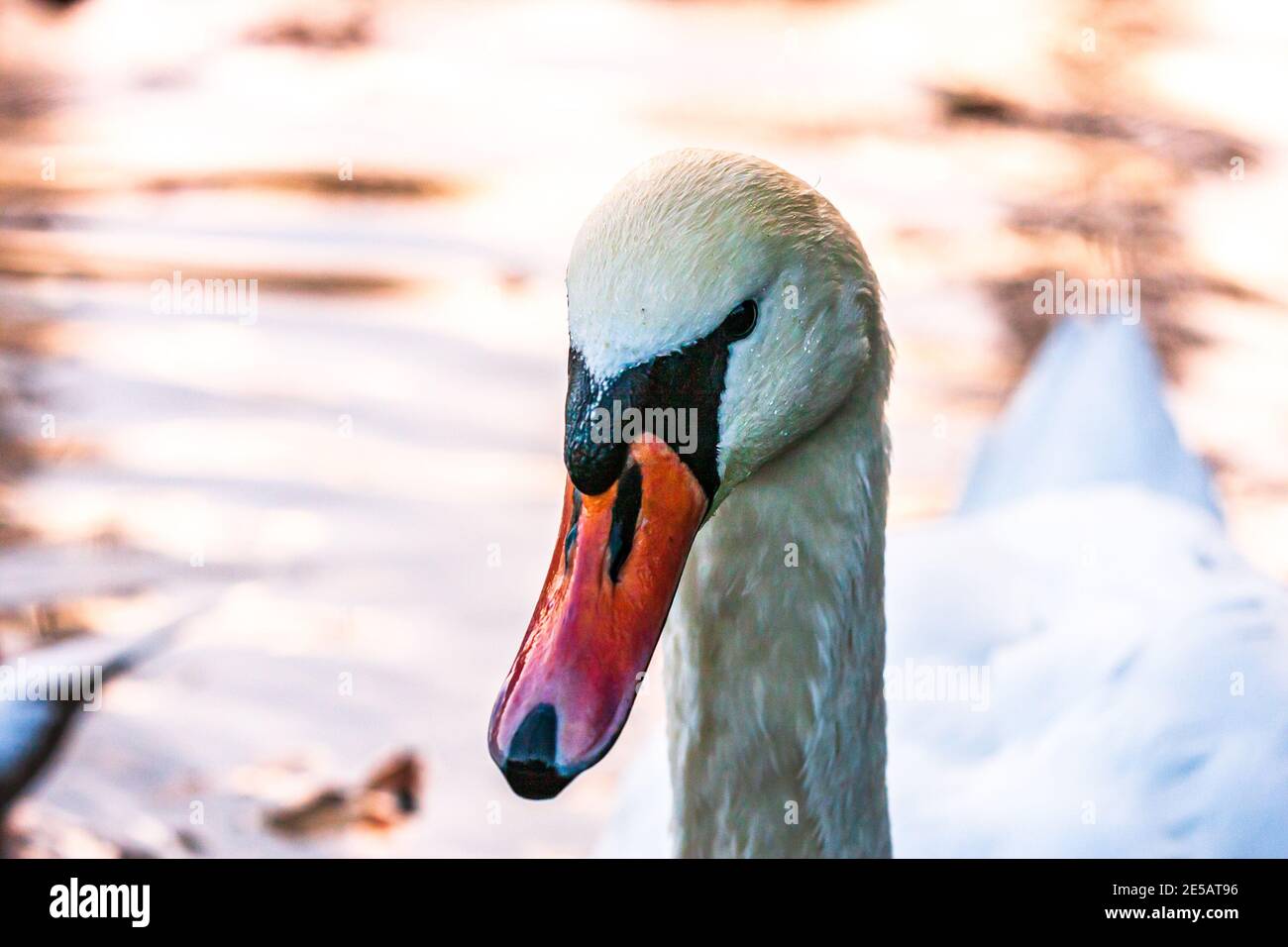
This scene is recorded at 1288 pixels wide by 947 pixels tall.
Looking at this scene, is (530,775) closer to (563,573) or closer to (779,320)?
(563,573)

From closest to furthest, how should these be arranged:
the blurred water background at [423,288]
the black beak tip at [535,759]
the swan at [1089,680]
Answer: the black beak tip at [535,759], the swan at [1089,680], the blurred water background at [423,288]

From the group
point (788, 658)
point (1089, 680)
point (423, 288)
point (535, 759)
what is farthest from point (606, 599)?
point (423, 288)

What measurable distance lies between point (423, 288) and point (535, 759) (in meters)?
3.13

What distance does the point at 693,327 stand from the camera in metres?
1.46

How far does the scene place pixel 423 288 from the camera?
4371mm

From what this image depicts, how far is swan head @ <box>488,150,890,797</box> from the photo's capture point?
143cm

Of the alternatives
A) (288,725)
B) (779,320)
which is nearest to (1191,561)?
(779,320)

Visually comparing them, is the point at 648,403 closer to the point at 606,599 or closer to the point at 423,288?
the point at 606,599

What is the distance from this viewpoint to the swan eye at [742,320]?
59.2 inches

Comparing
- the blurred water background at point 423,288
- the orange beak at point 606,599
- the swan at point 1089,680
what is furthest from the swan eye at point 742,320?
the blurred water background at point 423,288

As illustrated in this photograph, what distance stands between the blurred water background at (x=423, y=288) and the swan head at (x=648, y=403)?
1.63 metres

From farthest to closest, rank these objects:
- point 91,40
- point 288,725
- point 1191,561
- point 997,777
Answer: point 91,40
point 288,725
point 1191,561
point 997,777

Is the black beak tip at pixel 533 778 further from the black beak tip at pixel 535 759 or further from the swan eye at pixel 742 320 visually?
the swan eye at pixel 742 320

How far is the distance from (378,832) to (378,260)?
6.59 ft
